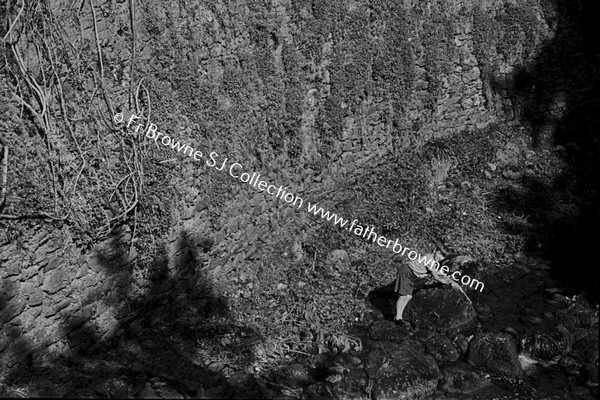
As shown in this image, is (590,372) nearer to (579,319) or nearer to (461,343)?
(579,319)

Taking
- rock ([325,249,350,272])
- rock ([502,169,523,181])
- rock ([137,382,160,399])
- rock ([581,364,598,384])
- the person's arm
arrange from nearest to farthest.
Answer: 1. rock ([137,382,160,399])
2. rock ([581,364,598,384])
3. the person's arm
4. rock ([325,249,350,272])
5. rock ([502,169,523,181])

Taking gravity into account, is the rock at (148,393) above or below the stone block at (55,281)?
below

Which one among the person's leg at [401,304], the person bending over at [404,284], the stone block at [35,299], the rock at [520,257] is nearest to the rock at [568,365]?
the person bending over at [404,284]

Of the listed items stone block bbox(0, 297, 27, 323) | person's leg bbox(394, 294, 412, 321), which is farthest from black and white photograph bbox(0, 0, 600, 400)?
person's leg bbox(394, 294, 412, 321)

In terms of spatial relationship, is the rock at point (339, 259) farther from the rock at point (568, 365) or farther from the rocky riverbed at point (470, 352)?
the rock at point (568, 365)

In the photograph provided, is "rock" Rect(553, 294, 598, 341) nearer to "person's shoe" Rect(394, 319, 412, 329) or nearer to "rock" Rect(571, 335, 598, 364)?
"rock" Rect(571, 335, 598, 364)

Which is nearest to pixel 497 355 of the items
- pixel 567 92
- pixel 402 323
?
pixel 402 323
